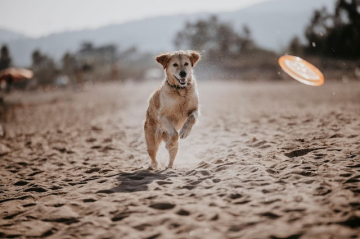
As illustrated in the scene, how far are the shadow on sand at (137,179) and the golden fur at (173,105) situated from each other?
52 centimetres

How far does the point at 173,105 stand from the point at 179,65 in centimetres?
71

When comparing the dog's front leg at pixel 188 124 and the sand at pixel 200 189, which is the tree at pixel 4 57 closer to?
the sand at pixel 200 189

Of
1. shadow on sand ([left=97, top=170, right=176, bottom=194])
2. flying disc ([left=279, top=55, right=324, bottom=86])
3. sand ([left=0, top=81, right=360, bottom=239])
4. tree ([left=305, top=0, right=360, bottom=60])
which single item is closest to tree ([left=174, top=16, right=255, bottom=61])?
tree ([left=305, top=0, right=360, bottom=60])

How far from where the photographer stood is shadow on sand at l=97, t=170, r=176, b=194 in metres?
4.12

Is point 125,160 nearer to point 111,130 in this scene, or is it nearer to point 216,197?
point 216,197

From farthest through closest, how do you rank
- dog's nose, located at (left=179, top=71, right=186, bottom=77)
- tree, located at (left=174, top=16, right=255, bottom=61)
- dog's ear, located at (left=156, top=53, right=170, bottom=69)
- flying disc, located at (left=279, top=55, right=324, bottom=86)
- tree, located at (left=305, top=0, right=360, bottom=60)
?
tree, located at (left=174, top=16, right=255, bottom=61) < tree, located at (left=305, top=0, right=360, bottom=60) < flying disc, located at (left=279, top=55, right=324, bottom=86) < dog's ear, located at (left=156, top=53, right=170, bottom=69) < dog's nose, located at (left=179, top=71, right=186, bottom=77)

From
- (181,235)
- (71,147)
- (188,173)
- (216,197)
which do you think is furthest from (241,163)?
(71,147)

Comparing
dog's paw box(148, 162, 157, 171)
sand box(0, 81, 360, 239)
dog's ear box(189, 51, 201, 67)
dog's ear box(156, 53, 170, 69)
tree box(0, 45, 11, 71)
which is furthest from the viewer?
tree box(0, 45, 11, 71)

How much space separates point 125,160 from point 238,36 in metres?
63.5

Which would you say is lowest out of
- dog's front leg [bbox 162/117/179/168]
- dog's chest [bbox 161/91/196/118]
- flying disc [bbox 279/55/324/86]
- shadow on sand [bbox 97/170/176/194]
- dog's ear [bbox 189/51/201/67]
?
shadow on sand [bbox 97/170/176/194]

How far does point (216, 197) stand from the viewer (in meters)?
3.48

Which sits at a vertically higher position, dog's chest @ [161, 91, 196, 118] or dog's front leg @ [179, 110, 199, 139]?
dog's chest @ [161, 91, 196, 118]

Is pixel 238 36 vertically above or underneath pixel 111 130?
above

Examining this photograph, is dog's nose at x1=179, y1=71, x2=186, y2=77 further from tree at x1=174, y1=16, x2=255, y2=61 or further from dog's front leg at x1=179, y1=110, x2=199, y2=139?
tree at x1=174, y1=16, x2=255, y2=61
